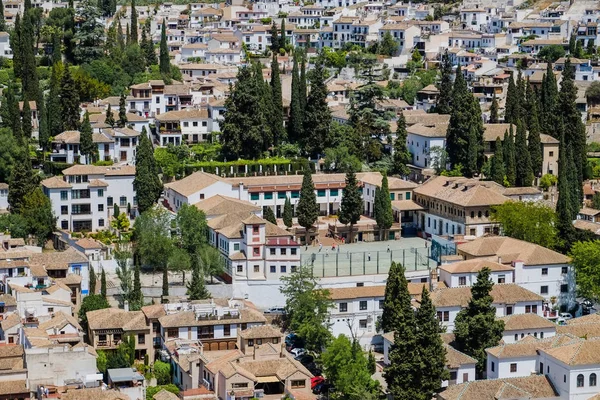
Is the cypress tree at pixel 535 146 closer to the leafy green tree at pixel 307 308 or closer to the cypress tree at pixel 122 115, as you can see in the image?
the leafy green tree at pixel 307 308

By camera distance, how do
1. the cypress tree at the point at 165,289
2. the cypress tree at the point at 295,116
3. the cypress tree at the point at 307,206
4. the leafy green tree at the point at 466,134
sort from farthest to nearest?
the cypress tree at the point at 295,116 < the leafy green tree at the point at 466,134 < the cypress tree at the point at 307,206 < the cypress tree at the point at 165,289

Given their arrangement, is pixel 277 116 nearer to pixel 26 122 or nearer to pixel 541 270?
pixel 26 122

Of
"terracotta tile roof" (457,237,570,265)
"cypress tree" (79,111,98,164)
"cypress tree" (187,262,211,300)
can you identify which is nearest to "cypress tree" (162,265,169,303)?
"cypress tree" (187,262,211,300)

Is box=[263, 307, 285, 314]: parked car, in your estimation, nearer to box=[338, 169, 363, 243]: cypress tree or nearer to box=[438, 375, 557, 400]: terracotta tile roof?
box=[338, 169, 363, 243]: cypress tree

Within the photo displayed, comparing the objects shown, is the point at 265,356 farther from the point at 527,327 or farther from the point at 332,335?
the point at 527,327

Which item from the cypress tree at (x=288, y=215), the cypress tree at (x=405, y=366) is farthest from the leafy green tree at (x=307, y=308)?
the cypress tree at (x=288, y=215)

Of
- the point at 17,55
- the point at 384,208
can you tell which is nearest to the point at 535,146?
the point at 384,208
